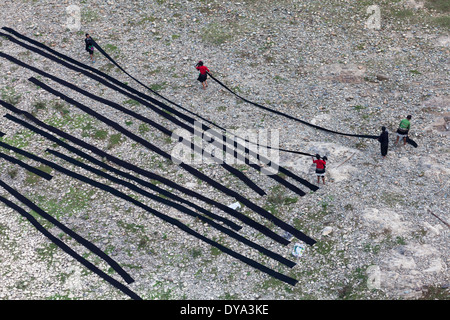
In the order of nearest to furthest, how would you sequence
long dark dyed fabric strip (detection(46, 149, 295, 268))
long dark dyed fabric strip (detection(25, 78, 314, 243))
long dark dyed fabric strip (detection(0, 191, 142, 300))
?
long dark dyed fabric strip (detection(0, 191, 142, 300)) < long dark dyed fabric strip (detection(46, 149, 295, 268)) < long dark dyed fabric strip (detection(25, 78, 314, 243))

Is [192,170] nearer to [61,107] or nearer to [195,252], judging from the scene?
[195,252]

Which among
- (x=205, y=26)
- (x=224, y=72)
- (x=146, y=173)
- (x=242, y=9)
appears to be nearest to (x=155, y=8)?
(x=205, y=26)

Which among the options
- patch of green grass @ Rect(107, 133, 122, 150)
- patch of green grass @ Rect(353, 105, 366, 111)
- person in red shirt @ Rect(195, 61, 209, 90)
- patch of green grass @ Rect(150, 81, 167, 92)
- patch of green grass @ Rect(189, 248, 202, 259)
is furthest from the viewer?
patch of green grass @ Rect(150, 81, 167, 92)

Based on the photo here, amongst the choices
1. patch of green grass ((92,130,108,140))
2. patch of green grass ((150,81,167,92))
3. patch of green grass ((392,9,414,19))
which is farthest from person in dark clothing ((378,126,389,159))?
patch of green grass ((92,130,108,140))

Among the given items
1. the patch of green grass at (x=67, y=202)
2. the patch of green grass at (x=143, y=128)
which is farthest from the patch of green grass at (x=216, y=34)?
the patch of green grass at (x=67, y=202)

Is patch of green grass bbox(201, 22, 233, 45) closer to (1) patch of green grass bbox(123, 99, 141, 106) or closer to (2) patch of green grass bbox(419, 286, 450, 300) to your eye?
(1) patch of green grass bbox(123, 99, 141, 106)

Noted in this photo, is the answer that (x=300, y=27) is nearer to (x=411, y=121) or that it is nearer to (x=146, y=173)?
(x=411, y=121)
